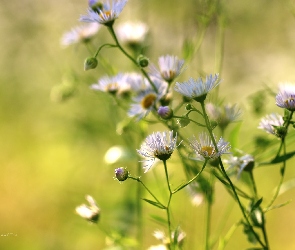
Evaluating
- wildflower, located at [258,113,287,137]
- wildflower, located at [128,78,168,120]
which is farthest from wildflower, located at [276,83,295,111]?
wildflower, located at [128,78,168,120]

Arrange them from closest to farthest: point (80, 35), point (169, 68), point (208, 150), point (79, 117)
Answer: point (208, 150)
point (169, 68)
point (80, 35)
point (79, 117)

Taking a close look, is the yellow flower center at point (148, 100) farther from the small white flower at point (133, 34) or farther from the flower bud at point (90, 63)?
the small white flower at point (133, 34)

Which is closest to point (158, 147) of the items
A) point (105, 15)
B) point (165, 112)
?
point (165, 112)

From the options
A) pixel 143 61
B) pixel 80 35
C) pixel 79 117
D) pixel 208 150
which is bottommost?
pixel 208 150

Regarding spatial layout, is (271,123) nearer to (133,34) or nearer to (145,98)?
(145,98)

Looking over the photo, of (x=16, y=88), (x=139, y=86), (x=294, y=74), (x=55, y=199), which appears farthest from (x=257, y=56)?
(x=139, y=86)

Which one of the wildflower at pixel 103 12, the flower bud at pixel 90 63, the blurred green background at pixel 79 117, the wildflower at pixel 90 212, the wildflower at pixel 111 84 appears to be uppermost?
the blurred green background at pixel 79 117

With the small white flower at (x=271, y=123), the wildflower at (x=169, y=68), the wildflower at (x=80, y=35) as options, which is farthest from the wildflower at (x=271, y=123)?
the wildflower at (x=80, y=35)
